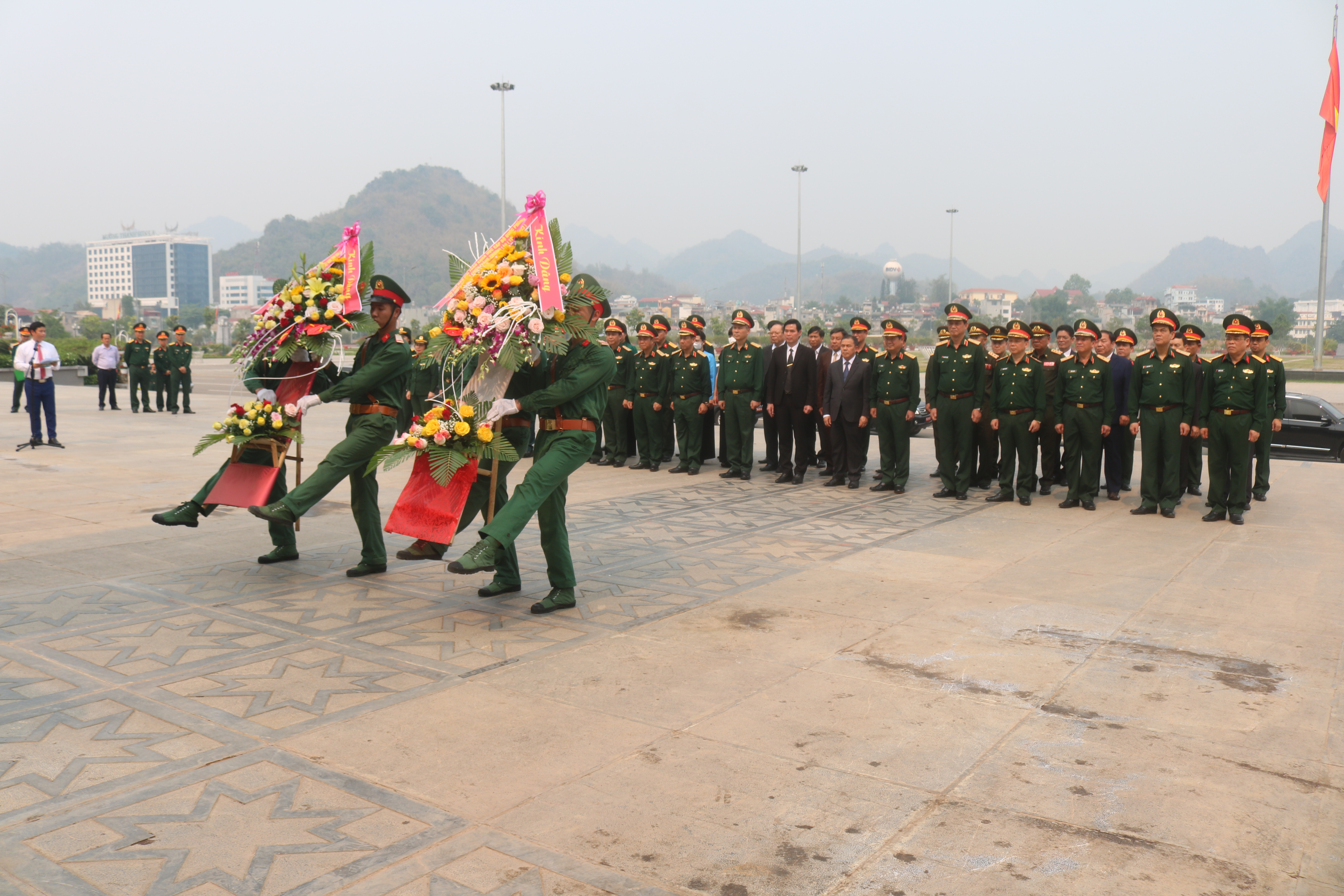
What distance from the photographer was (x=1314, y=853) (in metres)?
3.17

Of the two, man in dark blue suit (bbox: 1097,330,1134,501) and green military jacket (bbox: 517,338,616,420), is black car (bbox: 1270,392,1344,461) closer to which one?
man in dark blue suit (bbox: 1097,330,1134,501)

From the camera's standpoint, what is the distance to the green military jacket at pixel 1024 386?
10414 mm

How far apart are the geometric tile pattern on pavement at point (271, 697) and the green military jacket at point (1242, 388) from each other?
383 centimetres

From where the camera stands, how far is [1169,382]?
9727 millimetres

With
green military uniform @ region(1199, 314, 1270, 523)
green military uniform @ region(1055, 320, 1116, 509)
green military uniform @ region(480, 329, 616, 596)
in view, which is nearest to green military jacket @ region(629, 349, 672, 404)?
green military uniform @ region(1055, 320, 1116, 509)

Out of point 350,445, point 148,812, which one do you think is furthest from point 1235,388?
point 148,812

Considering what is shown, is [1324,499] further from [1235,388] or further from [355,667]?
[355,667]

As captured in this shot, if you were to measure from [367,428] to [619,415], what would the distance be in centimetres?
690

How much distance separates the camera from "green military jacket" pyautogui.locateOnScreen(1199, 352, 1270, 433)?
9180 mm

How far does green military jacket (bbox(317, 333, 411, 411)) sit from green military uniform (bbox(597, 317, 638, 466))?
6.34m

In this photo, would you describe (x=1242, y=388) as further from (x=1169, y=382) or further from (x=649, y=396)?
(x=649, y=396)

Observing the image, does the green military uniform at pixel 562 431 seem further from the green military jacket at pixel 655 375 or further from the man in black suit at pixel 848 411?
the green military jacket at pixel 655 375

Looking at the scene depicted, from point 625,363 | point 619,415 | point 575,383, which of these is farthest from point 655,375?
point 575,383

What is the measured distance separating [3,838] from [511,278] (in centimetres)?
366
